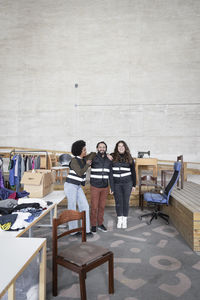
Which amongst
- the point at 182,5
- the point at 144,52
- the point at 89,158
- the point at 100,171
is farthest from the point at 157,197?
the point at 182,5

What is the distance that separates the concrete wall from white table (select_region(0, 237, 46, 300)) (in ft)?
19.6

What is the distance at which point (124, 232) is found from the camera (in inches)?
131

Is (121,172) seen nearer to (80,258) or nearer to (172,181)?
(172,181)

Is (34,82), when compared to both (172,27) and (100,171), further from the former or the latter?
(100,171)

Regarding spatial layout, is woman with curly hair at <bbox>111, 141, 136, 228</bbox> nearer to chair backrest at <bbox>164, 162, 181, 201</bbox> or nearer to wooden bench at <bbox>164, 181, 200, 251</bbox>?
chair backrest at <bbox>164, 162, 181, 201</bbox>

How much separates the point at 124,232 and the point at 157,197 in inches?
34.7

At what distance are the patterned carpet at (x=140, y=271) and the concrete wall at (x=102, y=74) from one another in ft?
14.3

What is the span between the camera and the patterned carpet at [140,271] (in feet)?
5.96

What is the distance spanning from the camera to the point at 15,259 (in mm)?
1188

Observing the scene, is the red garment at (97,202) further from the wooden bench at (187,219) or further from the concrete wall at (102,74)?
the concrete wall at (102,74)

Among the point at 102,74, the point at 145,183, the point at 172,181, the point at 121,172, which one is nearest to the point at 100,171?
the point at 121,172

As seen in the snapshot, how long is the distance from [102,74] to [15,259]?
7.02 meters

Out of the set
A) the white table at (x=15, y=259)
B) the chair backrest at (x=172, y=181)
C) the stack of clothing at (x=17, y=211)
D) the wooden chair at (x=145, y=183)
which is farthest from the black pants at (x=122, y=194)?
the white table at (x=15, y=259)

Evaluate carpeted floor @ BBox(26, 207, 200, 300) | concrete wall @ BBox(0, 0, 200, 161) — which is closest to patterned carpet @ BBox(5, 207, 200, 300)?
carpeted floor @ BBox(26, 207, 200, 300)
